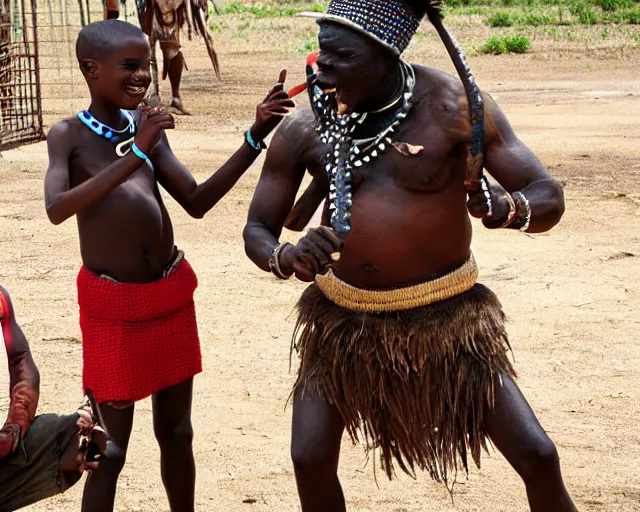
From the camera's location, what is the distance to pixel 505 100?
1447 centimetres

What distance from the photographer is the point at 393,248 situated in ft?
11.0

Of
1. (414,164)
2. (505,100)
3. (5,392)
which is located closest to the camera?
(414,164)

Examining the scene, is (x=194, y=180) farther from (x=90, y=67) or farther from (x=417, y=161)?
(x=417, y=161)

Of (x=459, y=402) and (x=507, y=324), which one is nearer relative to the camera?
(x=459, y=402)

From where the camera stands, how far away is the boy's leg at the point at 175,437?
3.75 m

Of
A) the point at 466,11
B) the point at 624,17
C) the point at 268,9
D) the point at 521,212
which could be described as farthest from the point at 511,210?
the point at 268,9

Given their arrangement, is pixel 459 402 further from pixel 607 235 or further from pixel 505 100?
pixel 505 100

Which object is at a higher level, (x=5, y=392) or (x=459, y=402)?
(x=459, y=402)

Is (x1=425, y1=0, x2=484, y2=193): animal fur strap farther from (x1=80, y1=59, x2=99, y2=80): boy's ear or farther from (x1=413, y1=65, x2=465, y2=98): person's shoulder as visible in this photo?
(x1=80, y1=59, x2=99, y2=80): boy's ear

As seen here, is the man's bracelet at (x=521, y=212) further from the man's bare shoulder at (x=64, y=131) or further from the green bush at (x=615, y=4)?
the green bush at (x=615, y=4)

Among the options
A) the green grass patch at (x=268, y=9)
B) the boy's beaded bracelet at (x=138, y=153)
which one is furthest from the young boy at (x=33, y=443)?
the green grass patch at (x=268, y=9)

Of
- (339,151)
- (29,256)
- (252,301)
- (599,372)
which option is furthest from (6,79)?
(339,151)

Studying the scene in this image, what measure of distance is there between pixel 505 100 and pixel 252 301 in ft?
28.1

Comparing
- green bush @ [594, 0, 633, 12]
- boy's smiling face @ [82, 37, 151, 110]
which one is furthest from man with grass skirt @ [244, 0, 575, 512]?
green bush @ [594, 0, 633, 12]
